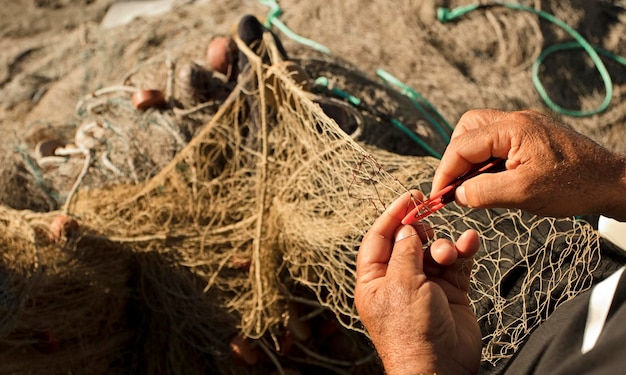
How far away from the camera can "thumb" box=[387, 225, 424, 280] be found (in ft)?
4.98

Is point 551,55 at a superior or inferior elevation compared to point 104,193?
superior

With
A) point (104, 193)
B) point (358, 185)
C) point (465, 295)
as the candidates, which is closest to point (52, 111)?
point (104, 193)

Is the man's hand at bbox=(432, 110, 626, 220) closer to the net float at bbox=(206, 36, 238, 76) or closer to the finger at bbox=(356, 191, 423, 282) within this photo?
the finger at bbox=(356, 191, 423, 282)

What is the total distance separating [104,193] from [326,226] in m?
1.00

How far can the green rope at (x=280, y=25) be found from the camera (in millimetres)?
3473

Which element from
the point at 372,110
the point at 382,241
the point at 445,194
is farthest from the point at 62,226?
the point at 445,194

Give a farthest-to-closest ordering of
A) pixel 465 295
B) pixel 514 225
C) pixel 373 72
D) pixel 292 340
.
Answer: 1. pixel 373 72
2. pixel 292 340
3. pixel 514 225
4. pixel 465 295

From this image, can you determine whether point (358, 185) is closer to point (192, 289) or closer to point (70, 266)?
point (192, 289)

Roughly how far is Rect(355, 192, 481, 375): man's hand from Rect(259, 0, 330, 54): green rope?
194 centimetres

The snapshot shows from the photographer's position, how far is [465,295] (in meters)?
1.62

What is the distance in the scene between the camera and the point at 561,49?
3.83 metres

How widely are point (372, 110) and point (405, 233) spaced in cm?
146

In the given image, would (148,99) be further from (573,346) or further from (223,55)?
(573,346)

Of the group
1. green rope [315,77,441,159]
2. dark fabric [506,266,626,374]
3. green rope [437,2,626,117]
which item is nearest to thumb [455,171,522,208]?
dark fabric [506,266,626,374]
